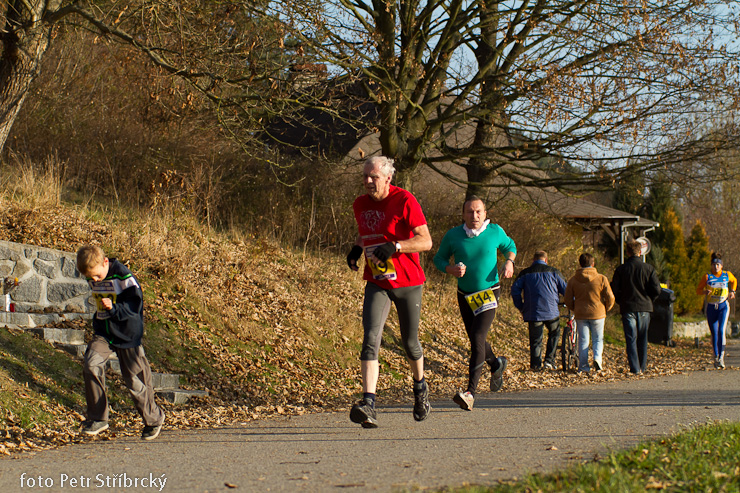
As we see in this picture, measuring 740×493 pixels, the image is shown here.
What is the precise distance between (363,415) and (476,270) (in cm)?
208

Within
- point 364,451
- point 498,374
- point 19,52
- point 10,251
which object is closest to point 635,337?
point 498,374

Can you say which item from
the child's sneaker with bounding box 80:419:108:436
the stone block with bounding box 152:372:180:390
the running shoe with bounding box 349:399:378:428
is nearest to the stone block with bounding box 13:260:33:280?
the stone block with bounding box 152:372:180:390

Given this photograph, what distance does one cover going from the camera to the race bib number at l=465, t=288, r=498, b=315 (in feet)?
23.7

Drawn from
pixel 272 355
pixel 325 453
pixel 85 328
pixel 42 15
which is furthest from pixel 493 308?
pixel 42 15

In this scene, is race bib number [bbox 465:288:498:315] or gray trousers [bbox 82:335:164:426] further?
race bib number [bbox 465:288:498:315]

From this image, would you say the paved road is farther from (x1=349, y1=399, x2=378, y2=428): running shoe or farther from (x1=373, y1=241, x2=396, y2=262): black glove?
(x1=373, y1=241, x2=396, y2=262): black glove

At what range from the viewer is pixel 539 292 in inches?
472

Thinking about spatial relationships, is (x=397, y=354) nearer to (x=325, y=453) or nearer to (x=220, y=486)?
(x=325, y=453)

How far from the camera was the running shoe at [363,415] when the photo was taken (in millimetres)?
5848

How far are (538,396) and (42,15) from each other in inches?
315

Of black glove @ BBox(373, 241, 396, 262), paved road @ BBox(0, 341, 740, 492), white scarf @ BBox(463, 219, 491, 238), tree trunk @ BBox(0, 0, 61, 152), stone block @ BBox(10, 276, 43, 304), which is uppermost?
tree trunk @ BBox(0, 0, 61, 152)

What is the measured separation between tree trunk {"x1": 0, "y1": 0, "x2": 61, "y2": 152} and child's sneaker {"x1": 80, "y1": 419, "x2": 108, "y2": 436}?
5840mm

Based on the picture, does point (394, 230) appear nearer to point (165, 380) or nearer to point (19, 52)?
point (165, 380)

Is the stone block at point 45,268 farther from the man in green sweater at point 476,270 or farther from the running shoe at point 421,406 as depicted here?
the running shoe at point 421,406
